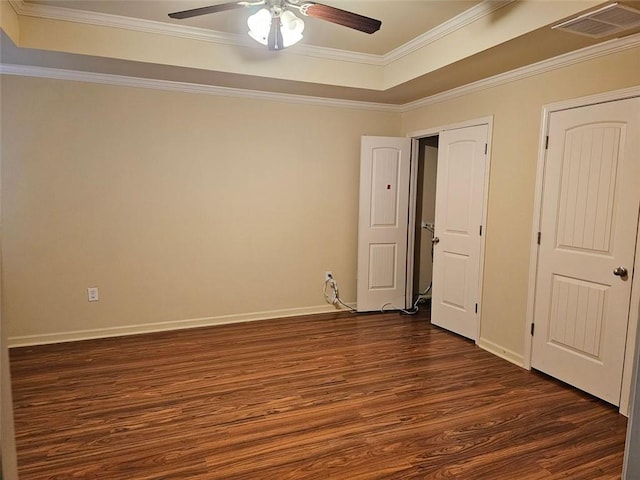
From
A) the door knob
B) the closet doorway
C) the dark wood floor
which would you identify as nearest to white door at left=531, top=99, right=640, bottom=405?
the door knob

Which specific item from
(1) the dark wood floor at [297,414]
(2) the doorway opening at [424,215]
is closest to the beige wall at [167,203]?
(1) the dark wood floor at [297,414]

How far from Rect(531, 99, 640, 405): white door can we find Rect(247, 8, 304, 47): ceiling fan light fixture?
2.06 m

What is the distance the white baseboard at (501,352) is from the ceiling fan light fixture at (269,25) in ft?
10.1

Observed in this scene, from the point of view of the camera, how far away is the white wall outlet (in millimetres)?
4000

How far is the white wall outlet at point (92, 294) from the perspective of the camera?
4000 millimetres

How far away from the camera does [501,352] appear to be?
12.3ft

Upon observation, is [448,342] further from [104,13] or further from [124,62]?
[104,13]

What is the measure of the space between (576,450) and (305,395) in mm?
1685

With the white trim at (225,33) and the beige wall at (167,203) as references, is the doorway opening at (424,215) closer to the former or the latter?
the beige wall at (167,203)

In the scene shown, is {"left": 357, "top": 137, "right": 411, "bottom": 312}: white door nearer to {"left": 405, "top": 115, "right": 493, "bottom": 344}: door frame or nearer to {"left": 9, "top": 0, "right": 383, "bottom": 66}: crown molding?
{"left": 405, "top": 115, "right": 493, "bottom": 344}: door frame

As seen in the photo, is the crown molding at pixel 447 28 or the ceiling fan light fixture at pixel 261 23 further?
the crown molding at pixel 447 28

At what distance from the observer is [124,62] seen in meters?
3.45

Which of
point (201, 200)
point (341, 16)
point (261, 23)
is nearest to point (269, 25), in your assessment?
point (261, 23)

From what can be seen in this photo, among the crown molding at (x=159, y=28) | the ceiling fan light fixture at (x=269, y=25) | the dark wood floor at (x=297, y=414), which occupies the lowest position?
the dark wood floor at (x=297, y=414)
